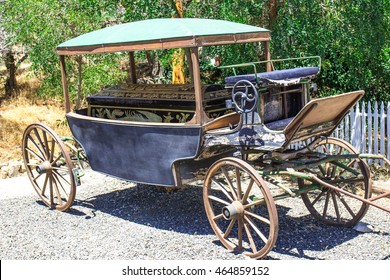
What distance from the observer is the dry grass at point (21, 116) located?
10291 mm

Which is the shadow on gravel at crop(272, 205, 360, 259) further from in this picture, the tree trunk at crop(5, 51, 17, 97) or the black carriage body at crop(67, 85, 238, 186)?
the tree trunk at crop(5, 51, 17, 97)

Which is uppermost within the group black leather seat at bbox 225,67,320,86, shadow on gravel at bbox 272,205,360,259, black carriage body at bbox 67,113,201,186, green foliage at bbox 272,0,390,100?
green foliage at bbox 272,0,390,100

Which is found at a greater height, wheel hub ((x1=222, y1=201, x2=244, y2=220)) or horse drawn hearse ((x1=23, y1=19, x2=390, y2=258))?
horse drawn hearse ((x1=23, y1=19, x2=390, y2=258))

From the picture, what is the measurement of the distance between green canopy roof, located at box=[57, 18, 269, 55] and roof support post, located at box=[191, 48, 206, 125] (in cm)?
9

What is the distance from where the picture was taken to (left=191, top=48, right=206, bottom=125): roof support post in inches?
175

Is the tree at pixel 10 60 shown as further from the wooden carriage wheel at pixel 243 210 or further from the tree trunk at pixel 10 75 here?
the wooden carriage wheel at pixel 243 210

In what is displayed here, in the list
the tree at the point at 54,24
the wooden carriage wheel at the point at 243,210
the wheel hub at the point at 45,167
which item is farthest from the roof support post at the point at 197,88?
the tree at the point at 54,24

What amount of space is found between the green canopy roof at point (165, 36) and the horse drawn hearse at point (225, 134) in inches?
0.4

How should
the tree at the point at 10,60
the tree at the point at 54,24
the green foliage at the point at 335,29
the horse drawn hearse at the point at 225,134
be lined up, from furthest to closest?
the tree at the point at 10,60 < the tree at the point at 54,24 < the green foliage at the point at 335,29 < the horse drawn hearse at the point at 225,134

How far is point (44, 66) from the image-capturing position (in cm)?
890

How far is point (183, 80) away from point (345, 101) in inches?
149

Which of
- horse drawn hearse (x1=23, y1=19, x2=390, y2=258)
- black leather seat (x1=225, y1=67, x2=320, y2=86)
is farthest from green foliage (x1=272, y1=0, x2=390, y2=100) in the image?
black leather seat (x1=225, y1=67, x2=320, y2=86)

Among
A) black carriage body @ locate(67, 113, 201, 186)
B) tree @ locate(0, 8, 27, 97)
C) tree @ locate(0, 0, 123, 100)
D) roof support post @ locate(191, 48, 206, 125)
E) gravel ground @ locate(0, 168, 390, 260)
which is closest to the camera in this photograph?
roof support post @ locate(191, 48, 206, 125)

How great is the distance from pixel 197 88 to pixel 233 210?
1.08 m
